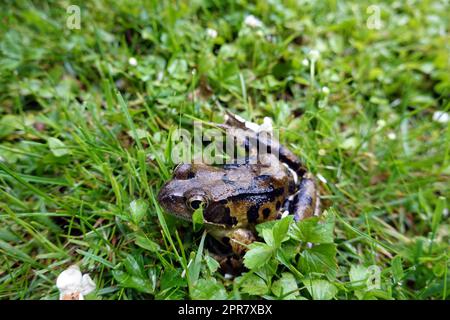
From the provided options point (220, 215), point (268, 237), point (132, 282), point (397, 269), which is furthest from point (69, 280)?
point (397, 269)

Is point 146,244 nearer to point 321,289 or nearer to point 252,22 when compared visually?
point 321,289

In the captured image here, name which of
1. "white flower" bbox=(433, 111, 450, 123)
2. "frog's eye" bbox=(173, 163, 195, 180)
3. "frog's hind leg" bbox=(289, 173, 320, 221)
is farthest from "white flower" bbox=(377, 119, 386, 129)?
"frog's eye" bbox=(173, 163, 195, 180)

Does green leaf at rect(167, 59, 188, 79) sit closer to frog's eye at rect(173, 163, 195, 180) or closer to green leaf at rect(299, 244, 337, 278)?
frog's eye at rect(173, 163, 195, 180)

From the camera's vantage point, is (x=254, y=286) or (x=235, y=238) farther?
(x=235, y=238)

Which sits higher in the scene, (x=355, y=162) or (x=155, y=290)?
(x=355, y=162)

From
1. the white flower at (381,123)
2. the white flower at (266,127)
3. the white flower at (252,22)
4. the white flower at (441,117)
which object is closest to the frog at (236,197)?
the white flower at (266,127)

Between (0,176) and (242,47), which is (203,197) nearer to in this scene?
(0,176)

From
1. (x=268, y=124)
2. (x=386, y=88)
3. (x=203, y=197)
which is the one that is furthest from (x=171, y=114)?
(x=386, y=88)
